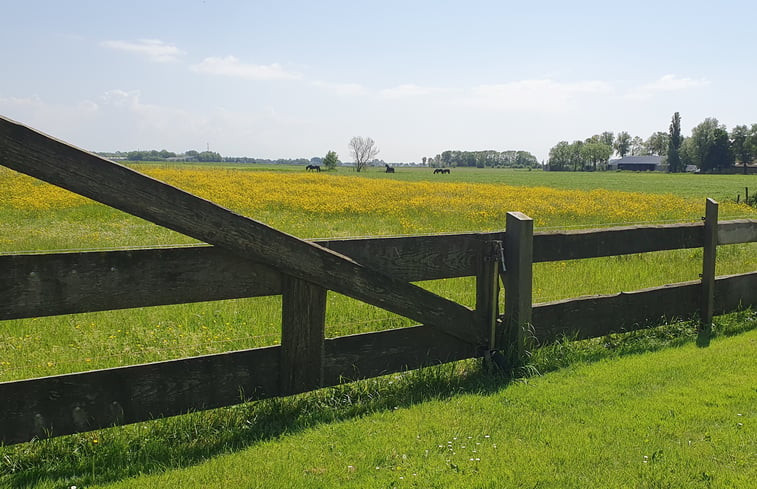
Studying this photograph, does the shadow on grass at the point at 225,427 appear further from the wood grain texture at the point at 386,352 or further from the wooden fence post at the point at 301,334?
the wooden fence post at the point at 301,334

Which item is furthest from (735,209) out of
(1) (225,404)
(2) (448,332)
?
(1) (225,404)

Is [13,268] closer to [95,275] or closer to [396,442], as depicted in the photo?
[95,275]

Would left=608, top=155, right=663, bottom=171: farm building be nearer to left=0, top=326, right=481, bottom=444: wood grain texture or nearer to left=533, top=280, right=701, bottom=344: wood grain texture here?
left=533, top=280, right=701, bottom=344: wood grain texture

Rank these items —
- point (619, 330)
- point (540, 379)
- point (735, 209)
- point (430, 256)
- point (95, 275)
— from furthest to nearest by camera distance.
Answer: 1. point (735, 209)
2. point (619, 330)
3. point (540, 379)
4. point (430, 256)
5. point (95, 275)

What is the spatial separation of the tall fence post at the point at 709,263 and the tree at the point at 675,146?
175497mm

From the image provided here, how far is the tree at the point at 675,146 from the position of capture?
16539 cm

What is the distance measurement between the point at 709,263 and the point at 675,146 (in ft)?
615

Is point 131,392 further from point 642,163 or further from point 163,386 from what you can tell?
point 642,163

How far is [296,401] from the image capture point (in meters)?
4.56

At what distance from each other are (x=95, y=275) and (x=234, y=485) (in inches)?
56.5

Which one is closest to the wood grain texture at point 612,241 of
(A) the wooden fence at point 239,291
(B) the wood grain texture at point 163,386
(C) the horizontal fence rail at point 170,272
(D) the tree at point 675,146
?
(A) the wooden fence at point 239,291

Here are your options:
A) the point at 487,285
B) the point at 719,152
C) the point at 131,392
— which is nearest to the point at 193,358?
the point at 131,392

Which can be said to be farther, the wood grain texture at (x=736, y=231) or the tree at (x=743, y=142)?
the tree at (x=743, y=142)

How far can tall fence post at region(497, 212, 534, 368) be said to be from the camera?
5.25 metres
